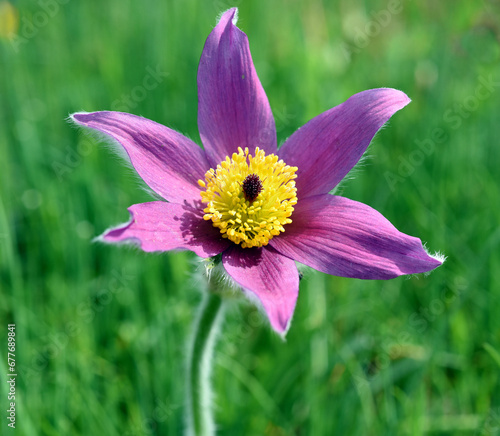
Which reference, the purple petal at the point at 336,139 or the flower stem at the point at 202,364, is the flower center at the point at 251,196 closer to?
the purple petal at the point at 336,139

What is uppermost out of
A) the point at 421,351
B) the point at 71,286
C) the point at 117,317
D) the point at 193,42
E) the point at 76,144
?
the point at 193,42

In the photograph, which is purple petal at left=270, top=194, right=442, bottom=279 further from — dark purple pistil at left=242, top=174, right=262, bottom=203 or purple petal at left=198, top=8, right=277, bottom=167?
purple petal at left=198, top=8, right=277, bottom=167

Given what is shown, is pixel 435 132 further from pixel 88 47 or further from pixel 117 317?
pixel 88 47

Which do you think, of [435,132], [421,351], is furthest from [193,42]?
[421,351]

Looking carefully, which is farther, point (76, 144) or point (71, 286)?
point (76, 144)

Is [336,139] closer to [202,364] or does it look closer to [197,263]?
[197,263]
